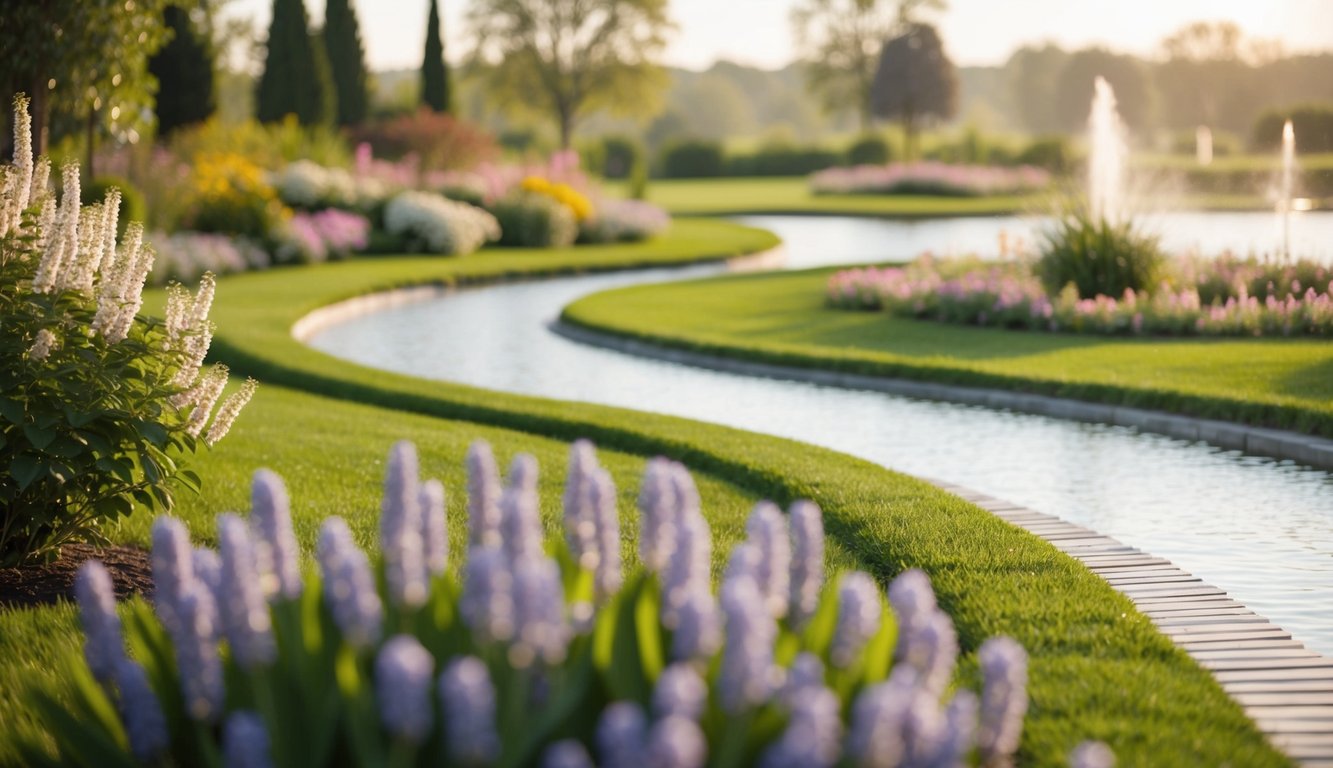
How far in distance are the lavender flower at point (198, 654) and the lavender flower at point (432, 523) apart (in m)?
0.47

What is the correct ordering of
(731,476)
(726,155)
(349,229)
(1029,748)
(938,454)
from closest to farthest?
1. (1029,748)
2. (731,476)
3. (938,454)
4. (349,229)
5. (726,155)

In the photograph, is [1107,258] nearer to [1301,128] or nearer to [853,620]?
[853,620]

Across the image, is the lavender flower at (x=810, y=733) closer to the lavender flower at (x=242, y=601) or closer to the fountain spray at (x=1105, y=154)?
the lavender flower at (x=242, y=601)

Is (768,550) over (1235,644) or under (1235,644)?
over

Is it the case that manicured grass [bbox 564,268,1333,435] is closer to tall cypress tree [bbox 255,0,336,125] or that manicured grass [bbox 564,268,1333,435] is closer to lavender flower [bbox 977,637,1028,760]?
lavender flower [bbox 977,637,1028,760]

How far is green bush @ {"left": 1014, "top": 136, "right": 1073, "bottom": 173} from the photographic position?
56.2 metres

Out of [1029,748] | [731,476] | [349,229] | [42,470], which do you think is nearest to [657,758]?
[1029,748]

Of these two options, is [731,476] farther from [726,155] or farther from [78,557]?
[726,155]

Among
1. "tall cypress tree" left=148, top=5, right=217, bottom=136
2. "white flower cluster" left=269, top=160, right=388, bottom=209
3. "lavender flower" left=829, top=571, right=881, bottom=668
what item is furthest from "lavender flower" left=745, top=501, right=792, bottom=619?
"tall cypress tree" left=148, top=5, right=217, bottom=136

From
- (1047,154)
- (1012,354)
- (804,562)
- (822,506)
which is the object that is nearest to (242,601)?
(804,562)

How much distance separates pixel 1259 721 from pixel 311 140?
111ft

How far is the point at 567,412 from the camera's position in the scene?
1073 cm

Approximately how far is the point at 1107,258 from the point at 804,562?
1317cm

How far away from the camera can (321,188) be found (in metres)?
28.6
